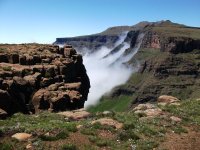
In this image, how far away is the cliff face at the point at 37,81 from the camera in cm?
4484

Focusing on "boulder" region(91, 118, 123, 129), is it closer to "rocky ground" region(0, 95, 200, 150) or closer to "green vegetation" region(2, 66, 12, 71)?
"rocky ground" region(0, 95, 200, 150)

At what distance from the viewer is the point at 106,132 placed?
2473 cm

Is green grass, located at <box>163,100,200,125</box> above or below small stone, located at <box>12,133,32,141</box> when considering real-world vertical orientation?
below

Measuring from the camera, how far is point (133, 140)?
77.9 feet

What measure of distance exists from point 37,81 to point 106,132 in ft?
85.6

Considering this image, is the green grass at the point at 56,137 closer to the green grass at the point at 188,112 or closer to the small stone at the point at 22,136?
the small stone at the point at 22,136

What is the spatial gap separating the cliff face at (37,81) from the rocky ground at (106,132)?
44.8 ft

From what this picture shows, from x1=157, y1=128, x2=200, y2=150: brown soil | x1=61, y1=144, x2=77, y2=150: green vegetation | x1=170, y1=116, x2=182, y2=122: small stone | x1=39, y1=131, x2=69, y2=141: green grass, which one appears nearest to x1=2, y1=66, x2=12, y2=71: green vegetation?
x1=170, y1=116, x2=182, y2=122: small stone

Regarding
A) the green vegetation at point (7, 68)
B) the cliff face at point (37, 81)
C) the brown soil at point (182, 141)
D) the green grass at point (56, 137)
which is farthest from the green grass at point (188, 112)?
the green vegetation at point (7, 68)

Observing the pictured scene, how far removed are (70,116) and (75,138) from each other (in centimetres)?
808

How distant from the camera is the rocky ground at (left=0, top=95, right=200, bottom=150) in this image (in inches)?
865

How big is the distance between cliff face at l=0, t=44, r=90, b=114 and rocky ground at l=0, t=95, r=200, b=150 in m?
13.7

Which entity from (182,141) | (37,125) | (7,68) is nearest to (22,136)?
(37,125)

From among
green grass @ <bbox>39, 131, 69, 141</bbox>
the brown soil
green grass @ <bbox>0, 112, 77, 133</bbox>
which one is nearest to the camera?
green grass @ <bbox>39, 131, 69, 141</bbox>
